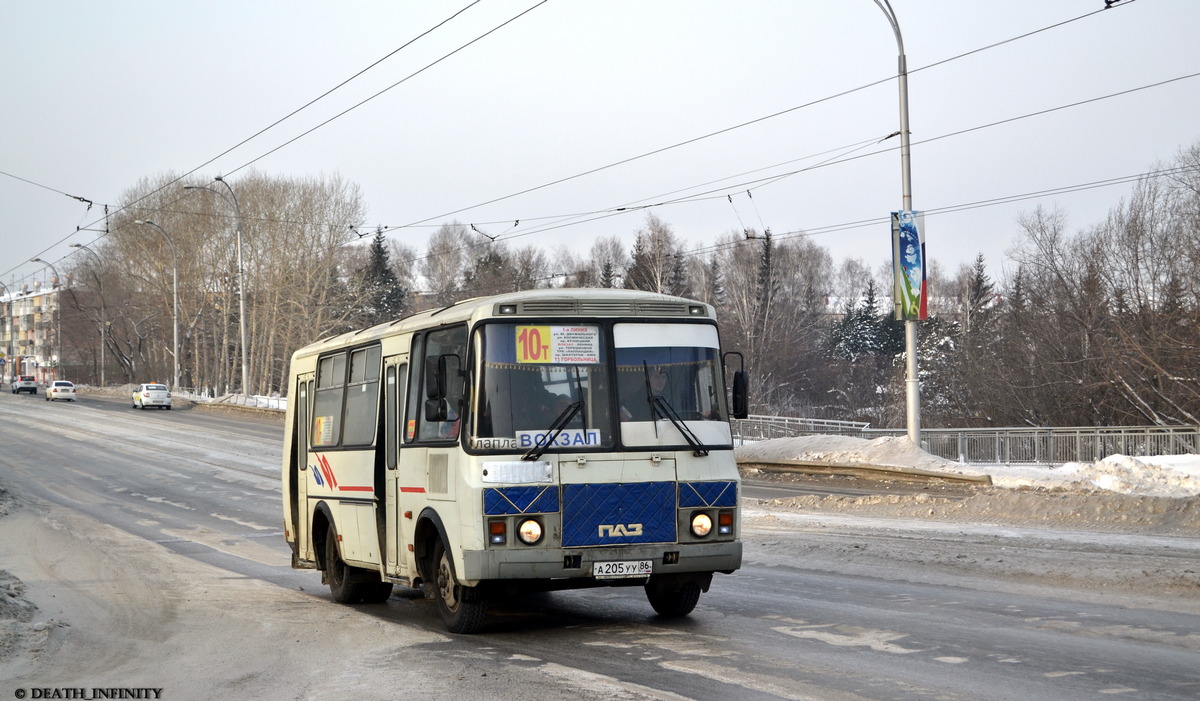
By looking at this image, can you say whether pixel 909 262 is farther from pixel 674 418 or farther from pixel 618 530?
pixel 618 530

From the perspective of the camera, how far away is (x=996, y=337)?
1812 inches

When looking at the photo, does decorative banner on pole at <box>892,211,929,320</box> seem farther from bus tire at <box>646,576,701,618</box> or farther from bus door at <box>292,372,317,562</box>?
bus tire at <box>646,576,701,618</box>

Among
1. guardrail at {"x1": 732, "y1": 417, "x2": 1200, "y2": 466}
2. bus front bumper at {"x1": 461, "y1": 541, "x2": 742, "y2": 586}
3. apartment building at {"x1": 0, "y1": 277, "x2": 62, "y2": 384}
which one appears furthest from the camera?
apartment building at {"x1": 0, "y1": 277, "x2": 62, "y2": 384}

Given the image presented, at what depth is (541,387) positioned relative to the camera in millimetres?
8977

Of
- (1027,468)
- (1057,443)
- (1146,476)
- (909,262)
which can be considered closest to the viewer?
(1146,476)

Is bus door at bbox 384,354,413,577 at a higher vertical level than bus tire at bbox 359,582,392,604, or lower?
higher

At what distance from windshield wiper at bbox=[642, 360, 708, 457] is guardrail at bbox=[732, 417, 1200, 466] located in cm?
1860

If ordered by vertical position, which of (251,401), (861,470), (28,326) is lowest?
(861,470)

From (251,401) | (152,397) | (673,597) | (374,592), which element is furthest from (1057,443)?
(152,397)

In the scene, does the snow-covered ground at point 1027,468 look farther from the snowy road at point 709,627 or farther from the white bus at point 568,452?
the white bus at point 568,452

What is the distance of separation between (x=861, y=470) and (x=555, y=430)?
1834 centimetres

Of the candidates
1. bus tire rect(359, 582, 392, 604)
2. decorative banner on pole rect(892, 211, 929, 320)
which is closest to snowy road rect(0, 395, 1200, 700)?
bus tire rect(359, 582, 392, 604)

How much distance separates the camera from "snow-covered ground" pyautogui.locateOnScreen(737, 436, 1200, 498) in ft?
66.7

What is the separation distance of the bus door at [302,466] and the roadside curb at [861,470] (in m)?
14.5
